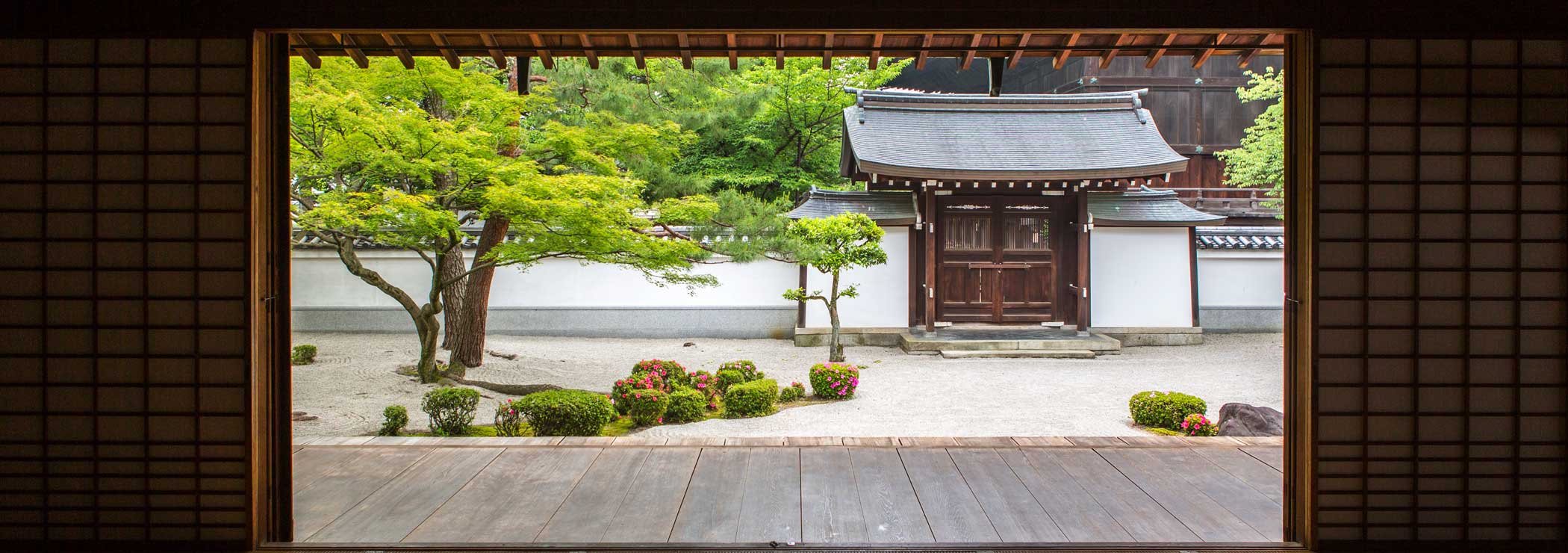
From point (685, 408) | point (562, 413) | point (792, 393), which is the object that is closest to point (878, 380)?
point (792, 393)

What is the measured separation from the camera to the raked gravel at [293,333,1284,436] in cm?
593

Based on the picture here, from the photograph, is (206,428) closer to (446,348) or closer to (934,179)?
(446,348)

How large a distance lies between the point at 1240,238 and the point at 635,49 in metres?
10.8

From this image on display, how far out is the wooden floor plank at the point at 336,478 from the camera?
2629 millimetres

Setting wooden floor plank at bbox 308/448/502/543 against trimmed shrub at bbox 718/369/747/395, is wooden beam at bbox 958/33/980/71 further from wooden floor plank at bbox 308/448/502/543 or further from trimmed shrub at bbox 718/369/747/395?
trimmed shrub at bbox 718/369/747/395

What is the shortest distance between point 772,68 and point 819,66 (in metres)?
0.78

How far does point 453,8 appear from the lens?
88.3 inches

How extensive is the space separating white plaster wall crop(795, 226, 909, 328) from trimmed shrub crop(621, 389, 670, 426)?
4.39 metres

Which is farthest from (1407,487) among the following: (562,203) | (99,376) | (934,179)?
(934,179)

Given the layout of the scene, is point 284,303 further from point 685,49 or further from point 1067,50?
point 1067,50

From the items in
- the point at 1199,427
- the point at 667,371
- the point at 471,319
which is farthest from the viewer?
the point at 471,319

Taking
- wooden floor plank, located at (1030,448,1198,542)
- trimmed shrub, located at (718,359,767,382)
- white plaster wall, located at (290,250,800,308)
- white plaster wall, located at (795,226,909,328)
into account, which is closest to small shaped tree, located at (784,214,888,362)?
white plaster wall, located at (795,226,909,328)

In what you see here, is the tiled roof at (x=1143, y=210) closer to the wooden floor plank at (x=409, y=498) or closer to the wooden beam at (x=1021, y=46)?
the wooden beam at (x=1021, y=46)

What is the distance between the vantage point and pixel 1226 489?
2859 mm
